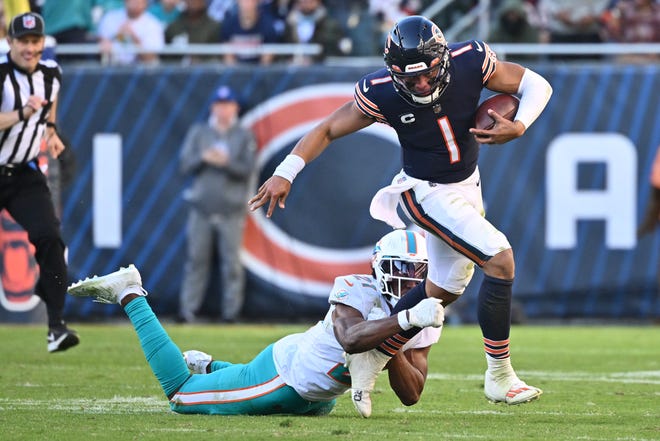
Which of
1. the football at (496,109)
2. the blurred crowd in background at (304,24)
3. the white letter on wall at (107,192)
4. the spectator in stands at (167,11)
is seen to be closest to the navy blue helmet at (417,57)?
the football at (496,109)

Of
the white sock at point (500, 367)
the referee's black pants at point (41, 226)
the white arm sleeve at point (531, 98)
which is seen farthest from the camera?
the referee's black pants at point (41, 226)

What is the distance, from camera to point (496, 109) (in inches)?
215

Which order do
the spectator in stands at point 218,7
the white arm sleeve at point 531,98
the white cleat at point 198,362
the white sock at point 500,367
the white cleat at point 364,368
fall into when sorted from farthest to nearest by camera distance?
the spectator in stands at point 218,7
the white cleat at point 198,362
the white arm sleeve at point 531,98
the white sock at point 500,367
the white cleat at point 364,368

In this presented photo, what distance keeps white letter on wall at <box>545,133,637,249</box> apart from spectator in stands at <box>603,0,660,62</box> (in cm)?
95

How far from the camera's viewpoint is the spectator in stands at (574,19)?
11.9 metres

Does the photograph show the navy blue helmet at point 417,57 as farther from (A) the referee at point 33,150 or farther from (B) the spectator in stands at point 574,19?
(B) the spectator in stands at point 574,19

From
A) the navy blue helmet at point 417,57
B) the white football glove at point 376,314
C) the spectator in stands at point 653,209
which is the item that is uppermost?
the navy blue helmet at point 417,57

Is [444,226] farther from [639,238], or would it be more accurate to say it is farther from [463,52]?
[639,238]

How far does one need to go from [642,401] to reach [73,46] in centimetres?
703

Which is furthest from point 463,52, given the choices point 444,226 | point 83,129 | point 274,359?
point 83,129

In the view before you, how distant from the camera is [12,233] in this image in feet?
34.9

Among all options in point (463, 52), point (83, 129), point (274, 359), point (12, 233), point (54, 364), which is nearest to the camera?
point (274, 359)

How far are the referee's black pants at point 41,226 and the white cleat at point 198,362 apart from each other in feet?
5.50

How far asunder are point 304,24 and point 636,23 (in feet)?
9.61
